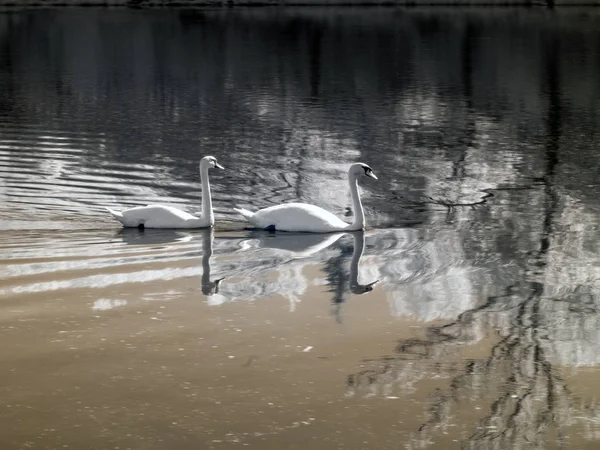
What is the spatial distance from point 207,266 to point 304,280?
41.5 inches

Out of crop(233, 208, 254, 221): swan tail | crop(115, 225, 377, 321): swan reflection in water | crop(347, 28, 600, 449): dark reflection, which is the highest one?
crop(347, 28, 600, 449): dark reflection

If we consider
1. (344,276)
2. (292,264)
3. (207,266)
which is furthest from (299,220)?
(344,276)

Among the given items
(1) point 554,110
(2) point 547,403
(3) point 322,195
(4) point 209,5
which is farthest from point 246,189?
(4) point 209,5

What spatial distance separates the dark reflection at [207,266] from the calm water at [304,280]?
40 mm

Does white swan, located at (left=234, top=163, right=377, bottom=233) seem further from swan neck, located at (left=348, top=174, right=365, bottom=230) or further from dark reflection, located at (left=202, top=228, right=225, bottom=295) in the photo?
dark reflection, located at (left=202, top=228, right=225, bottom=295)

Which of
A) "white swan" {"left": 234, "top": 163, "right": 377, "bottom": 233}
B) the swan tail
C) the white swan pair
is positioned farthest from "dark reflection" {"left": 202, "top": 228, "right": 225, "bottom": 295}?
"white swan" {"left": 234, "top": 163, "right": 377, "bottom": 233}

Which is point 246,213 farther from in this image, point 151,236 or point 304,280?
point 304,280

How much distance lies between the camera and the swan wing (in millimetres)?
12656

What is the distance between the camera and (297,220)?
41.5ft

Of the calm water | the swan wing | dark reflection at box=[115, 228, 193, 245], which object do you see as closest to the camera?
the calm water

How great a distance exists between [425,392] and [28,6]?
230 ft

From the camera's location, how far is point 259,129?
21.7 meters

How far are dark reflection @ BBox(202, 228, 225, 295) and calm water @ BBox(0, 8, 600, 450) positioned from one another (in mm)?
40

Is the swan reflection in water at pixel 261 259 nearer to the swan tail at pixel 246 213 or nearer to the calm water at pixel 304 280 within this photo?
the calm water at pixel 304 280
